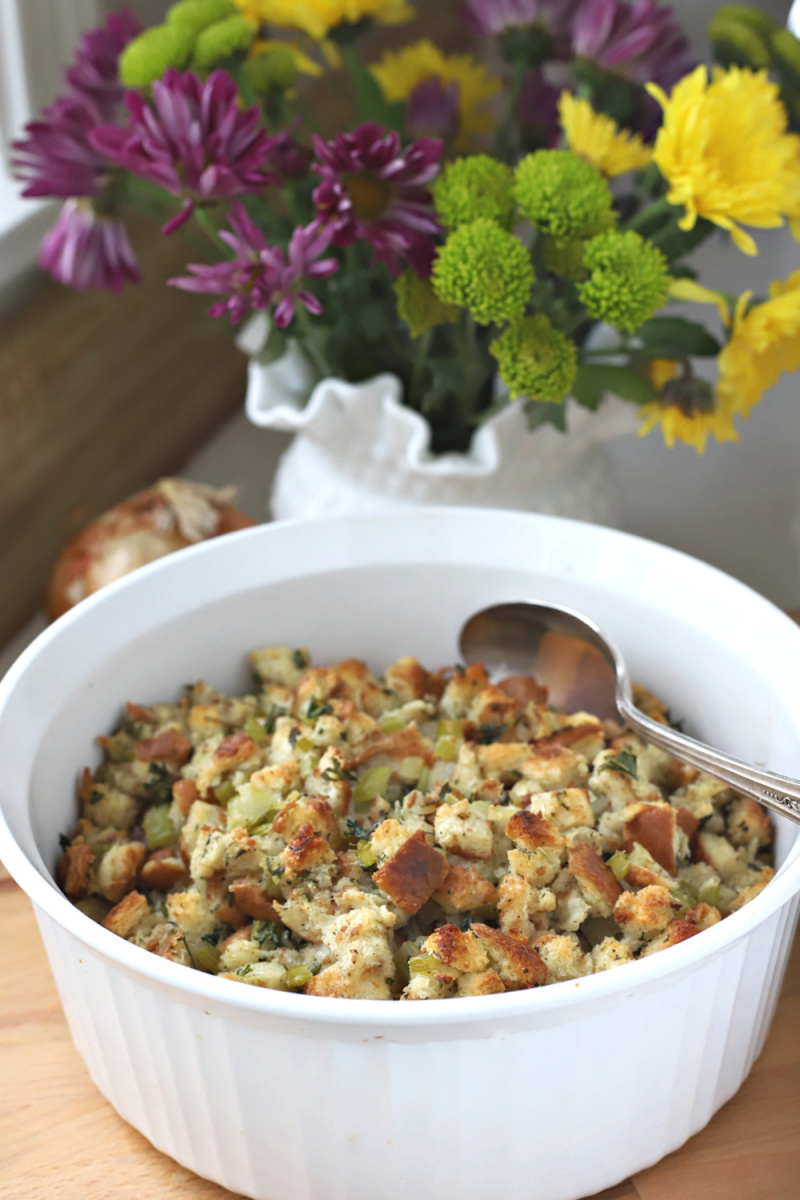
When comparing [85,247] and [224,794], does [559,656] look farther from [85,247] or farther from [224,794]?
[85,247]

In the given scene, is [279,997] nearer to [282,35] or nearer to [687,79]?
[687,79]

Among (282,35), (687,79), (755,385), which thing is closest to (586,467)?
(755,385)

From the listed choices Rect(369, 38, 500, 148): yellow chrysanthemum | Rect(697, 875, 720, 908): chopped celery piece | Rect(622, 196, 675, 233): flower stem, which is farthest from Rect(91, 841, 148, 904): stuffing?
Rect(369, 38, 500, 148): yellow chrysanthemum

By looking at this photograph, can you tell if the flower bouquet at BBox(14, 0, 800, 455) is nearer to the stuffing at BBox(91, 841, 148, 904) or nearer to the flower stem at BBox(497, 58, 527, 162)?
the flower stem at BBox(497, 58, 527, 162)

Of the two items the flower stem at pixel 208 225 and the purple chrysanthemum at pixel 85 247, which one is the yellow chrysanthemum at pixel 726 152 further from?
the purple chrysanthemum at pixel 85 247

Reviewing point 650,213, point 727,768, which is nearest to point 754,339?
point 650,213
